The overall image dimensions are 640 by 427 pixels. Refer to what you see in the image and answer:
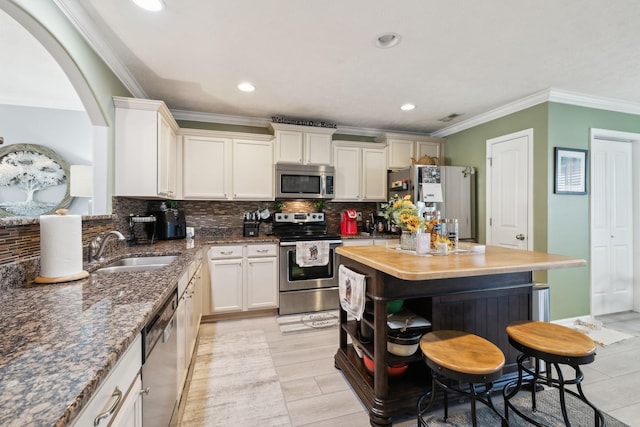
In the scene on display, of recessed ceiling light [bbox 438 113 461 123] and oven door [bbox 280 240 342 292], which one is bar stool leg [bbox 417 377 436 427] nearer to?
oven door [bbox 280 240 342 292]

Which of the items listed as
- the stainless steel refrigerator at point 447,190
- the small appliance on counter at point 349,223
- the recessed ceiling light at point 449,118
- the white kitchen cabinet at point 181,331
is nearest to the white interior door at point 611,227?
the stainless steel refrigerator at point 447,190

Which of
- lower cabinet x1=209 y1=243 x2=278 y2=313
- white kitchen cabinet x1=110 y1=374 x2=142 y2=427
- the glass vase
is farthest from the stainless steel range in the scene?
white kitchen cabinet x1=110 y1=374 x2=142 y2=427

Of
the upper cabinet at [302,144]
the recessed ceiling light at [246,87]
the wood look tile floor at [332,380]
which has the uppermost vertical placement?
the recessed ceiling light at [246,87]

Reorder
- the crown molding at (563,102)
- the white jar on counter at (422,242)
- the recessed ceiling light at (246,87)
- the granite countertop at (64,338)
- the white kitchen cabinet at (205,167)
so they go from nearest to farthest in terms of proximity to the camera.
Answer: the granite countertop at (64,338) → the white jar on counter at (422,242) → the recessed ceiling light at (246,87) → the crown molding at (563,102) → the white kitchen cabinet at (205,167)

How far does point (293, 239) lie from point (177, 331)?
1.85m

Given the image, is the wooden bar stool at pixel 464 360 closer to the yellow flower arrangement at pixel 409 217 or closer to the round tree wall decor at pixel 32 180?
the yellow flower arrangement at pixel 409 217

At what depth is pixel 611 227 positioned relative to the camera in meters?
3.39

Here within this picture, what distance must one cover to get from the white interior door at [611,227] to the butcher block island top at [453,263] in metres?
2.30

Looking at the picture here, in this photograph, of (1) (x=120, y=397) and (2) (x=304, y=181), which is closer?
(1) (x=120, y=397)

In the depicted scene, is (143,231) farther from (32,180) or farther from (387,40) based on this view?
(387,40)

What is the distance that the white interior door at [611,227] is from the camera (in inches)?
130

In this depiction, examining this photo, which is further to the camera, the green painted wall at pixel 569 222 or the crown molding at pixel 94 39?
the green painted wall at pixel 569 222

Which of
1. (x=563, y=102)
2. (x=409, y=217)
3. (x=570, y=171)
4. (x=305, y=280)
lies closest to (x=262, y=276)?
(x=305, y=280)

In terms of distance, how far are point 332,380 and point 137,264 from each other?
1.80m
